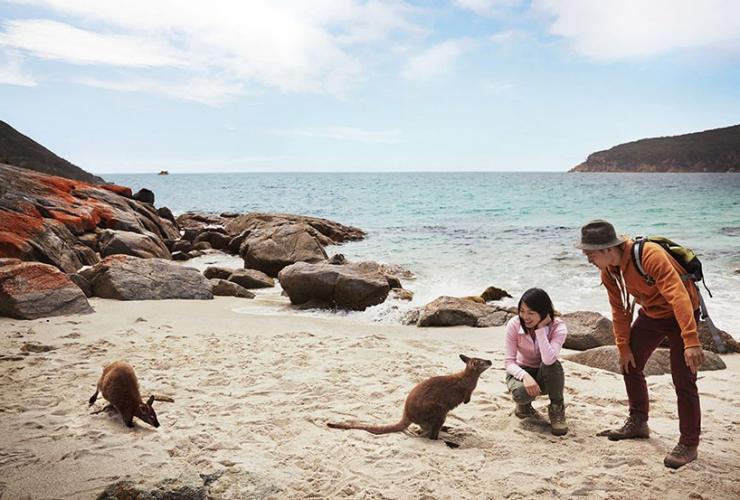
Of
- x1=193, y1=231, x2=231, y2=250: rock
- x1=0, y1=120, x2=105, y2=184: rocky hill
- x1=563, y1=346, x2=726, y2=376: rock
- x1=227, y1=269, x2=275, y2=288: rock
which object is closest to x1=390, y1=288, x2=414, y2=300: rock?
x1=227, y1=269, x2=275, y2=288: rock

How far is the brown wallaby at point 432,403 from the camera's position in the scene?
4105 mm

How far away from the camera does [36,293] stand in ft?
24.1

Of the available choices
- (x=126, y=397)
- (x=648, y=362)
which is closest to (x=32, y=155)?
(x=126, y=397)

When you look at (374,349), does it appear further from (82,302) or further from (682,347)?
(82,302)

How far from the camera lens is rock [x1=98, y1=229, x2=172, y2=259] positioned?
43.0ft

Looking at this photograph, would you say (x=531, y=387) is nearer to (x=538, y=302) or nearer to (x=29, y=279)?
(x=538, y=302)

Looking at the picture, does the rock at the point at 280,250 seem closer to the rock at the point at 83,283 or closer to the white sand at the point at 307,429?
the rock at the point at 83,283

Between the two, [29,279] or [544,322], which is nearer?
[544,322]

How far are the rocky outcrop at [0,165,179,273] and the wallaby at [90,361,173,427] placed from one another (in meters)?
6.86

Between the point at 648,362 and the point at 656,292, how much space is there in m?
2.62

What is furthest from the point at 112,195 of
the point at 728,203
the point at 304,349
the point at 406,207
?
the point at 728,203

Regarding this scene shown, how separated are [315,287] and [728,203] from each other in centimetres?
3817

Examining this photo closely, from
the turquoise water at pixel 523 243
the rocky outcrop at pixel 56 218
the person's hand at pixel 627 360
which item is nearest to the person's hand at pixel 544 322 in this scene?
the person's hand at pixel 627 360

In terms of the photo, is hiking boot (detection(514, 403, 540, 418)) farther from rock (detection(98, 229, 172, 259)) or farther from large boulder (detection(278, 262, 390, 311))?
rock (detection(98, 229, 172, 259))
